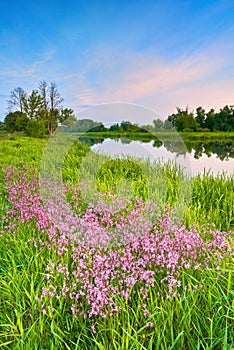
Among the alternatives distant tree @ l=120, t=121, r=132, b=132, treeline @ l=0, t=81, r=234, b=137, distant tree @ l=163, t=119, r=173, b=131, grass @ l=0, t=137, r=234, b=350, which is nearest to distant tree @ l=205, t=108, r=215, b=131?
treeline @ l=0, t=81, r=234, b=137

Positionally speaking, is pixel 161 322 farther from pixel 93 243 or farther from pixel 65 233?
pixel 65 233

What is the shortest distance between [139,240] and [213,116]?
51602mm

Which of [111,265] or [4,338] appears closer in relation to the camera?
[4,338]

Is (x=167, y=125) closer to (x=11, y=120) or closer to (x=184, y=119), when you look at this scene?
(x=184, y=119)

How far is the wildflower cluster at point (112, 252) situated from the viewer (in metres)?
2.18

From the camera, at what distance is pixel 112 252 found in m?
2.63

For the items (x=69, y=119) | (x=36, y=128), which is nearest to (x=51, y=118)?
(x=36, y=128)

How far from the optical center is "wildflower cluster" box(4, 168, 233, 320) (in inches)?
85.9

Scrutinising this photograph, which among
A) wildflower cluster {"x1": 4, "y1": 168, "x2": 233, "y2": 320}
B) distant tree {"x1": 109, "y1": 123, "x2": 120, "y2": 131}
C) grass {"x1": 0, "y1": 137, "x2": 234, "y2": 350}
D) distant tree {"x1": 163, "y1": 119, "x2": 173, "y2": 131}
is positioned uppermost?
distant tree {"x1": 163, "y1": 119, "x2": 173, "y2": 131}

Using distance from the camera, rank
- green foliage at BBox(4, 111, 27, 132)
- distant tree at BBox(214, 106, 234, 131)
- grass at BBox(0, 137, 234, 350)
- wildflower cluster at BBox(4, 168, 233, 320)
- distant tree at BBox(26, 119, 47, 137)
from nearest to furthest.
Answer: grass at BBox(0, 137, 234, 350) < wildflower cluster at BBox(4, 168, 233, 320) < distant tree at BBox(26, 119, 47, 137) < green foliage at BBox(4, 111, 27, 132) < distant tree at BBox(214, 106, 234, 131)

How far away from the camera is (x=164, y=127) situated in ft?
23.6

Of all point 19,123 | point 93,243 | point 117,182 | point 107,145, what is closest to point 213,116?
point 19,123

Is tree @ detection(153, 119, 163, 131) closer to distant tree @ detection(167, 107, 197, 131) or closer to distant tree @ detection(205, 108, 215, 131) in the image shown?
distant tree @ detection(167, 107, 197, 131)

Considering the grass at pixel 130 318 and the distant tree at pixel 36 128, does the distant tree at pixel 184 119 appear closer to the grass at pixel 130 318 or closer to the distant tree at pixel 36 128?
the distant tree at pixel 36 128
